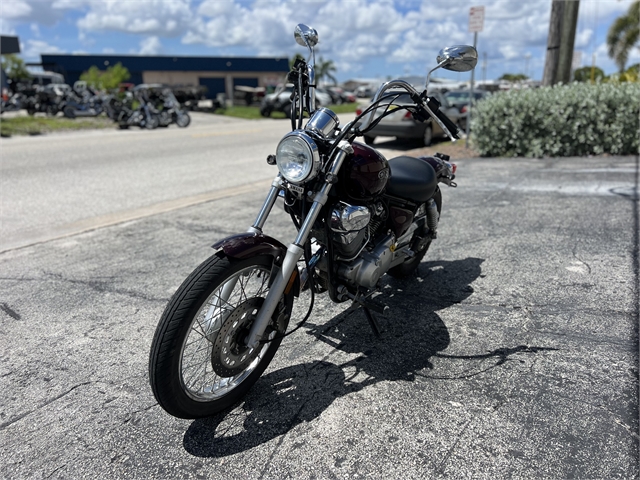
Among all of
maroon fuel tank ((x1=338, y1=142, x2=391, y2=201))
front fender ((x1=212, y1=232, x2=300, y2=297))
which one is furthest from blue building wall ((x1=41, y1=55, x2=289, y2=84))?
front fender ((x1=212, y1=232, x2=300, y2=297))

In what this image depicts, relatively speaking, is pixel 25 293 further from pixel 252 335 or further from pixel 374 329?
pixel 374 329

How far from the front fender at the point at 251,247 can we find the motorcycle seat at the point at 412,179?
1.11 metres

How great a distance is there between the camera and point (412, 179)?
3576 mm

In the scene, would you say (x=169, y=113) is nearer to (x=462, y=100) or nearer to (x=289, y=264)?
(x=462, y=100)

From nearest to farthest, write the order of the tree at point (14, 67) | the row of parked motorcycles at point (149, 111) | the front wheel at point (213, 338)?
the front wheel at point (213, 338) < the row of parked motorcycles at point (149, 111) < the tree at point (14, 67)

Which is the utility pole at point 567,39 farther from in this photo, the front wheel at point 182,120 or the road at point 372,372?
the front wheel at point 182,120

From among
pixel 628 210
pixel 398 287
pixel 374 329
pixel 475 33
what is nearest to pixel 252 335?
pixel 374 329

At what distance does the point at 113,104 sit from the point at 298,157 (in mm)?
21520

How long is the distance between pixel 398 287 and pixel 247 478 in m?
2.30

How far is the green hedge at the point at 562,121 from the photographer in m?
9.70

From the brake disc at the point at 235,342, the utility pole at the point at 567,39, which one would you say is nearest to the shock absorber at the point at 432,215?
the brake disc at the point at 235,342

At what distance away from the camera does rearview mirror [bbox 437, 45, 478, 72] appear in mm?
2768

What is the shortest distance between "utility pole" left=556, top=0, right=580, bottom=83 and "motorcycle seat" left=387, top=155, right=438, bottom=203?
10.2 meters

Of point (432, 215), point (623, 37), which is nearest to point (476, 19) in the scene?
point (432, 215)
